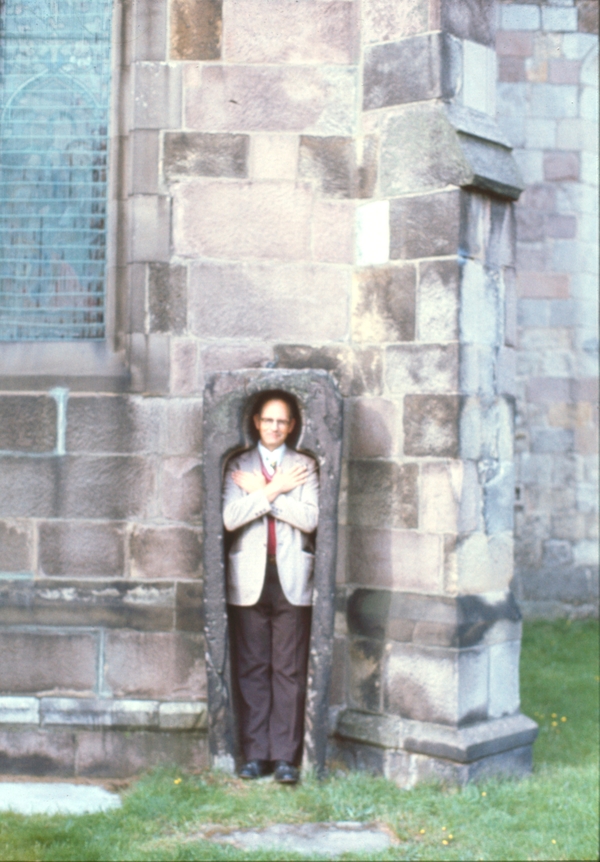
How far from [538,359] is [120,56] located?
5.27 m

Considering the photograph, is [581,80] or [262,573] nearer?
[262,573]

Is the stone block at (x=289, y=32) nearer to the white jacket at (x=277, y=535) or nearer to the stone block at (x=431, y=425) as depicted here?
the stone block at (x=431, y=425)

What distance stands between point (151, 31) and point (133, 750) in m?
3.26

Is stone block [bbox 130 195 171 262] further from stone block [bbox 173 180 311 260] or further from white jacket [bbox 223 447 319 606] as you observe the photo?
white jacket [bbox 223 447 319 606]

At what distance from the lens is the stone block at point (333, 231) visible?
477 centimetres

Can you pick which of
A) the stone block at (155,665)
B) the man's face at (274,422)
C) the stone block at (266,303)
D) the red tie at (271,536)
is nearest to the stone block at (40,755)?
the stone block at (155,665)

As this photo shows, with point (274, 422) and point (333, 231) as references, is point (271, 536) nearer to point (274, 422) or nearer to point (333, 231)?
point (274, 422)

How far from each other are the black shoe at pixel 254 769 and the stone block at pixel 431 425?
4.86 feet

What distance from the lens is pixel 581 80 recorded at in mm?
9219

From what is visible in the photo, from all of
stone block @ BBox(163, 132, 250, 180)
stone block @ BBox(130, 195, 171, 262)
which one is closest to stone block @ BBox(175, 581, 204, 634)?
stone block @ BBox(130, 195, 171, 262)

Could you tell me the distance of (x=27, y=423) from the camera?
475 centimetres

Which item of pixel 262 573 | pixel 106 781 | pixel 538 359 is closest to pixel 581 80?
pixel 538 359

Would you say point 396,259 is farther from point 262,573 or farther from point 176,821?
point 176,821

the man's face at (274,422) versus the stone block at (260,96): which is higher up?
the stone block at (260,96)
